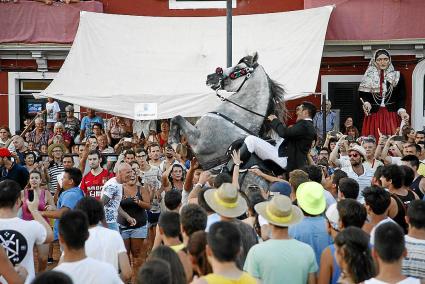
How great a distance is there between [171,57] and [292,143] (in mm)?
8737

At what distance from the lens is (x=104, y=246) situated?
7.36 metres

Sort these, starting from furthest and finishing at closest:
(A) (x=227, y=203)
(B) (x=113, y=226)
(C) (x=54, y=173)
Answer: (C) (x=54, y=173) < (B) (x=113, y=226) < (A) (x=227, y=203)

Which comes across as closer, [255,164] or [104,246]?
[104,246]

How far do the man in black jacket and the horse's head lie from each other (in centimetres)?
133

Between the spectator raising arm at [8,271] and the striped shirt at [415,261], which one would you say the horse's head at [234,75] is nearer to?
the striped shirt at [415,261]

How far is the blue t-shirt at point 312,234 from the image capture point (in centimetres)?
770

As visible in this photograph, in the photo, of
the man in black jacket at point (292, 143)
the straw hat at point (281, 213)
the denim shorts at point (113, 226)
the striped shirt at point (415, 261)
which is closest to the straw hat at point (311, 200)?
the straw hat at point (281, 213)

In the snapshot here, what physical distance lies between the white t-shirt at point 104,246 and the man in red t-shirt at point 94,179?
507cm

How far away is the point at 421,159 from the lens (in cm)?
1370

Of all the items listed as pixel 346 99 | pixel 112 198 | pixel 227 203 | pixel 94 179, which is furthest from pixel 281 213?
pixel 346 99

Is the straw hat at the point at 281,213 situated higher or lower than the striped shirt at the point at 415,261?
higher

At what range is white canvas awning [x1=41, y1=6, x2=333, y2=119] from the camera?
60.1ft

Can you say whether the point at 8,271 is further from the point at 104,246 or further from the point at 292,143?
the point at 292,143

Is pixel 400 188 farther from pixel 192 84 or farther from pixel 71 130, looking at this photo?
pixel 71 130
